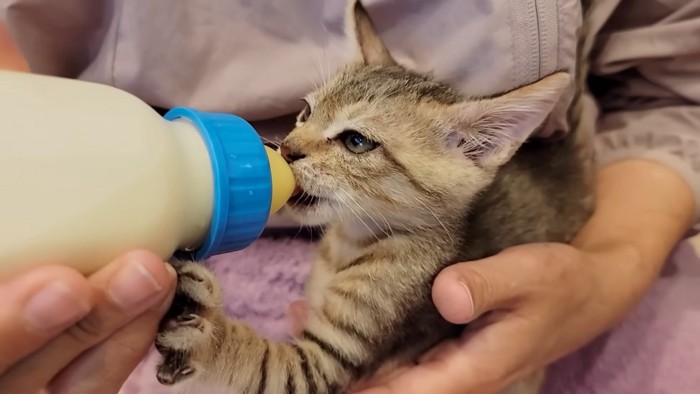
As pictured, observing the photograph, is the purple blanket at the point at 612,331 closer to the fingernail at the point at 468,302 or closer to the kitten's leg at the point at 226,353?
the kitten's leg at the point at 226,353

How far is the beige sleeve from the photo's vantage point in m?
1.00

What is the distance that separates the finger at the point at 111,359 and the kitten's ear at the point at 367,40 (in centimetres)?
46

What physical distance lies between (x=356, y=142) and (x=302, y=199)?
0.10 meters

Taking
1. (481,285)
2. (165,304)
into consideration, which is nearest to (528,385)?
(481,285)

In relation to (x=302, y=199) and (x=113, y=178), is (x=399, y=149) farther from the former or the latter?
(x=113, y=178)

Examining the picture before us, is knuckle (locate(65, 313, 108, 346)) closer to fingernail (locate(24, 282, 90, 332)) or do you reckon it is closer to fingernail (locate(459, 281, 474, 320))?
fingernail (locate(24, 282, 90, 332))

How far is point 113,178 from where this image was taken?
0.52 m

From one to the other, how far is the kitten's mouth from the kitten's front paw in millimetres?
154

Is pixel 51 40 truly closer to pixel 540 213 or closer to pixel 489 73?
pixel 489 73

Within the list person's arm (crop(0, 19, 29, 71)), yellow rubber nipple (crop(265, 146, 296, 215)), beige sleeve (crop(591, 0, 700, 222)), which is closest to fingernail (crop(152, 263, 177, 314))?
yellow rubber nipple (crop(265, 146, 296, 215))

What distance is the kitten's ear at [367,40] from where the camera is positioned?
0.87 meters

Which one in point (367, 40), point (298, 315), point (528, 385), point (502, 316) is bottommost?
point (528, 385)

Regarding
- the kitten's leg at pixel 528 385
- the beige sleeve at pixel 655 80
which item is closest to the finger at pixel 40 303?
the kitten's leg at pixel 528 385

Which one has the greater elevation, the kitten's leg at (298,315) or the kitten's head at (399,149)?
the kitten's head at (399,149)
